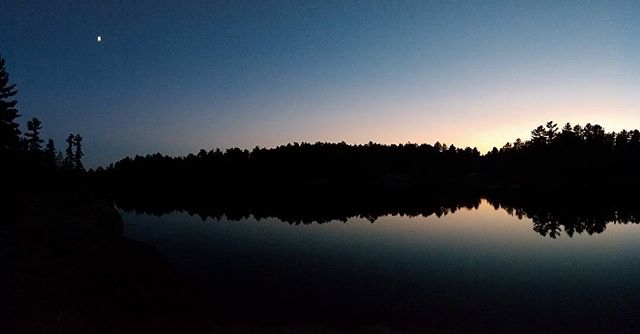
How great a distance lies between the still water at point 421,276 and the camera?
20.9 metres

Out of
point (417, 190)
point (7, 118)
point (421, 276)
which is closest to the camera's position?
point (421, 276)

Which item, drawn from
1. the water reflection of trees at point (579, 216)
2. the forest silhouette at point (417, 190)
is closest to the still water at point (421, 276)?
Result: the water reflection of trees at point (579, 216)

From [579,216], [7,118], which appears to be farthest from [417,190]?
[7,118]

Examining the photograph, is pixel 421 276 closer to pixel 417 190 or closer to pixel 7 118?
pixel 7 118

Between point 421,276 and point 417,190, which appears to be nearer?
point 421,276

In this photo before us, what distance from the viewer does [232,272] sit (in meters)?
30.9

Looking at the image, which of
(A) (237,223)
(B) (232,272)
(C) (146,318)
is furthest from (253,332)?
(A) (237,223)

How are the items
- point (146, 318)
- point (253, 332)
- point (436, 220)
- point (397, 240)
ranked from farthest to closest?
point (436, 220) → point (397, 240) → point (146, 318) → point (253, 332)

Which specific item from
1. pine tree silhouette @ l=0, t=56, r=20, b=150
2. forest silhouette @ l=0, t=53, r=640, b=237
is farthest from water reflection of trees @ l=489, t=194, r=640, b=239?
pine tree silhouette @ l=0, t=56, r=20, b=150

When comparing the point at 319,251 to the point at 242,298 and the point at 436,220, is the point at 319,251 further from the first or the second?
the point at 436,220

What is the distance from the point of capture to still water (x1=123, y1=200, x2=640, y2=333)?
20.9 meters

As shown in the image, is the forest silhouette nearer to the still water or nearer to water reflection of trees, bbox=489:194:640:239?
water reflection of trees, bbox=489:194:640:239

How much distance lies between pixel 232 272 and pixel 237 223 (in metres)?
33.3

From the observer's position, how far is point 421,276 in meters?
28.7
